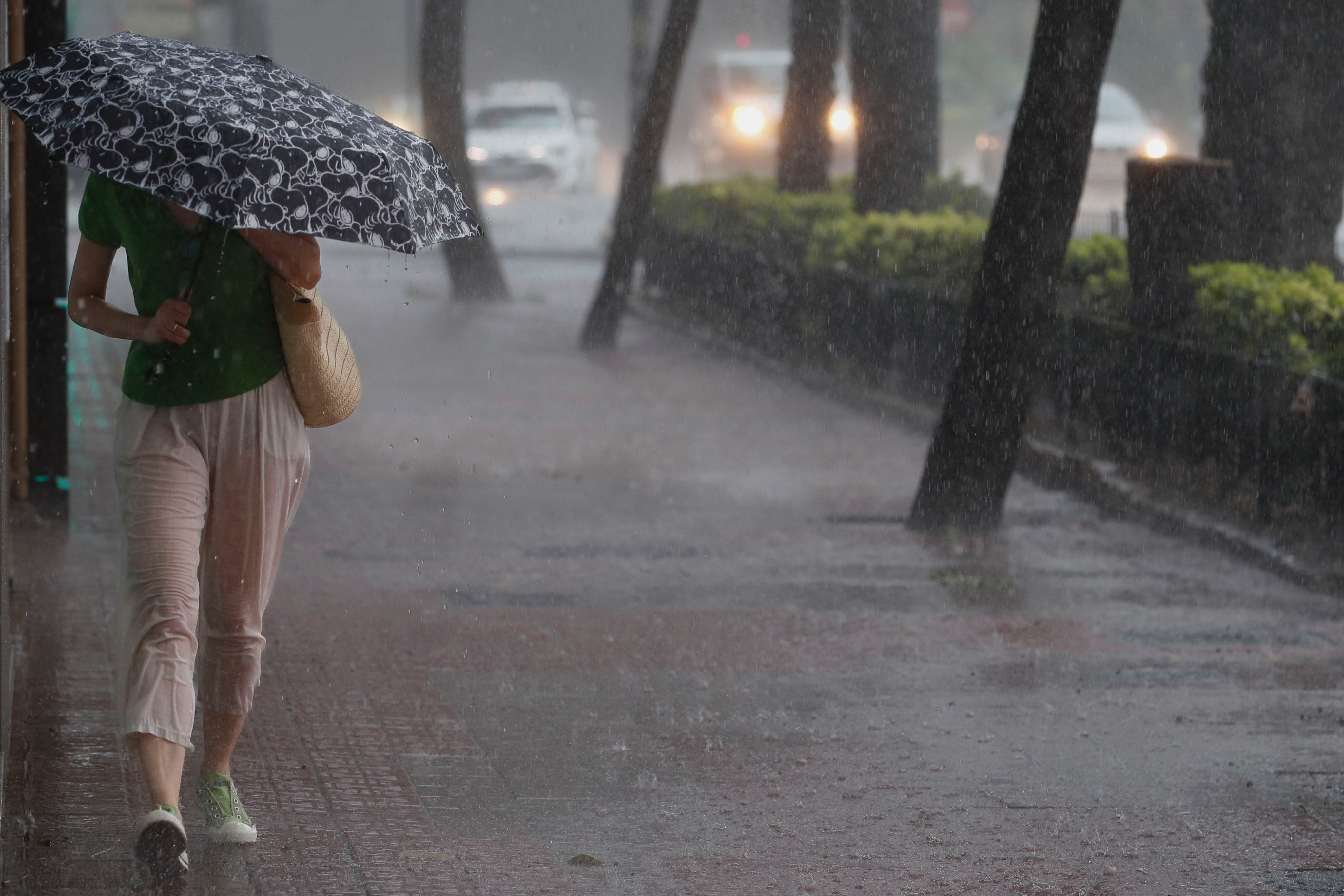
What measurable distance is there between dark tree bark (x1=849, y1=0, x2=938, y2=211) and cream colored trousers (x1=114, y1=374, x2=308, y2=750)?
1269 centimetres

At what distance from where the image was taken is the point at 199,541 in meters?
4.06

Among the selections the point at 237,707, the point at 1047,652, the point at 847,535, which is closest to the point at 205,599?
the point at 237,707

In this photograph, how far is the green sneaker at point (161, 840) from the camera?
3.93 metres

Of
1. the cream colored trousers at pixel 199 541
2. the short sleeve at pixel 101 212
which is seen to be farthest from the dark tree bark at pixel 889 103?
the short sleeve at pixel 101 212

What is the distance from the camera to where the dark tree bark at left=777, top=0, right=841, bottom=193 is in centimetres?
1905

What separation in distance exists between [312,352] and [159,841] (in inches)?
43.3

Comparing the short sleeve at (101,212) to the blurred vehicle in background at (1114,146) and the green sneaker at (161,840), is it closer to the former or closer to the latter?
the green sneaker at (161,840)

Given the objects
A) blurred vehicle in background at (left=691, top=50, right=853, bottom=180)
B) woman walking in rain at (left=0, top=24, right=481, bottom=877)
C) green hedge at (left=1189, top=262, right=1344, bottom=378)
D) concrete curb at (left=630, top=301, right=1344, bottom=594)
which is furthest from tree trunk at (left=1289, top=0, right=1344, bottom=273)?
blurred vehicle in background at (left=691, top=50, right=853, bottom=180)

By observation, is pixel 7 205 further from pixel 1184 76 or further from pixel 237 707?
pixel 1184 76

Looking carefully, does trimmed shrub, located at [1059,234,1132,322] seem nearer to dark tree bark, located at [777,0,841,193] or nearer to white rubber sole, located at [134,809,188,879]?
dark tree bark, located at [777,0,841,193]

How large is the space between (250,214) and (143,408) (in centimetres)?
59

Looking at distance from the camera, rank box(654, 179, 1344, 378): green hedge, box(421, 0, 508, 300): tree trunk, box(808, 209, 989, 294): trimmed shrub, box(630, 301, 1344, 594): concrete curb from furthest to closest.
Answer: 1. box(421, 0, 508, 300): tree trunk
2. box(808, 209, 989, 294): trimmed shrub
3. box(654, 179, 1344, 378): green hedge
4. box(630, 301, 1344, 594): concrete curb

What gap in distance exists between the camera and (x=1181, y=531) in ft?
29.5

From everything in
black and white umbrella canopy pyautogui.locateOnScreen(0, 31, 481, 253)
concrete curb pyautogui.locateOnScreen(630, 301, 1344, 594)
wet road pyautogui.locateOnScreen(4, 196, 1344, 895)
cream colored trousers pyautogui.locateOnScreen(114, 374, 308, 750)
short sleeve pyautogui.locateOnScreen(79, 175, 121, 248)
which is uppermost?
black and white umbrella canopy pyautogui.locateOnScreen(0, 31, 481, 253)
